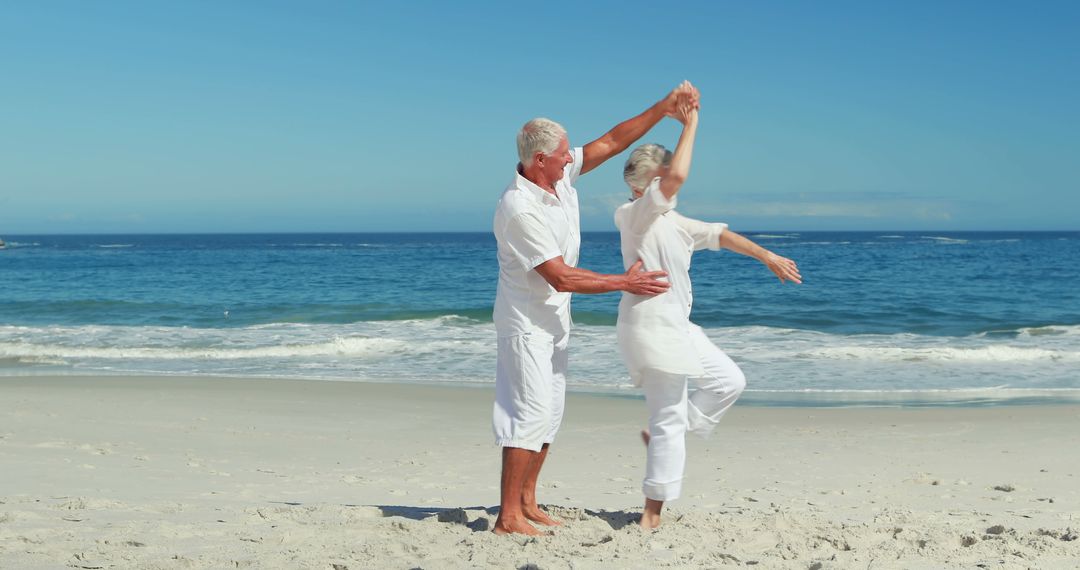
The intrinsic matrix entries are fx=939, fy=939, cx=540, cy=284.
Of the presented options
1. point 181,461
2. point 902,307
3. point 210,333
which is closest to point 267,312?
point 210,333

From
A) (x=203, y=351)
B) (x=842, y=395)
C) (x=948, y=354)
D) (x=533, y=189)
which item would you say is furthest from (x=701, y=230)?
(x=203, y=351)

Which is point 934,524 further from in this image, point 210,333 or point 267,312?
point 267,312

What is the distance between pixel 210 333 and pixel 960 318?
15483 mm

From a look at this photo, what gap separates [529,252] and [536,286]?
16 centimetres

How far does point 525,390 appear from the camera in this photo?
3842 mm

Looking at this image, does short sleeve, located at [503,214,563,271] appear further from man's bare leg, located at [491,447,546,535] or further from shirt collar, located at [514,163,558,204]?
man's bare leg, located at [491,447,546,535]

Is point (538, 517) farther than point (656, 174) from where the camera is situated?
Yes

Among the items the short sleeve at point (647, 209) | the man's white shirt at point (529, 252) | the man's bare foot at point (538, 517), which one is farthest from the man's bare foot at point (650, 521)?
the short sleeve at point (647, 209)

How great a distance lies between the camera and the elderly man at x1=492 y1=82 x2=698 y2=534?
3.68m

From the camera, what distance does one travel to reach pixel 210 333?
56.5ft

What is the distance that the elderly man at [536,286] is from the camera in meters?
3.68

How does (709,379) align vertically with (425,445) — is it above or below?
above

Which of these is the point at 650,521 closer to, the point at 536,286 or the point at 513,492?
the point at 513,492

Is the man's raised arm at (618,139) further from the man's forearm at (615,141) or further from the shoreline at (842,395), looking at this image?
the shoreline at (842,395)
